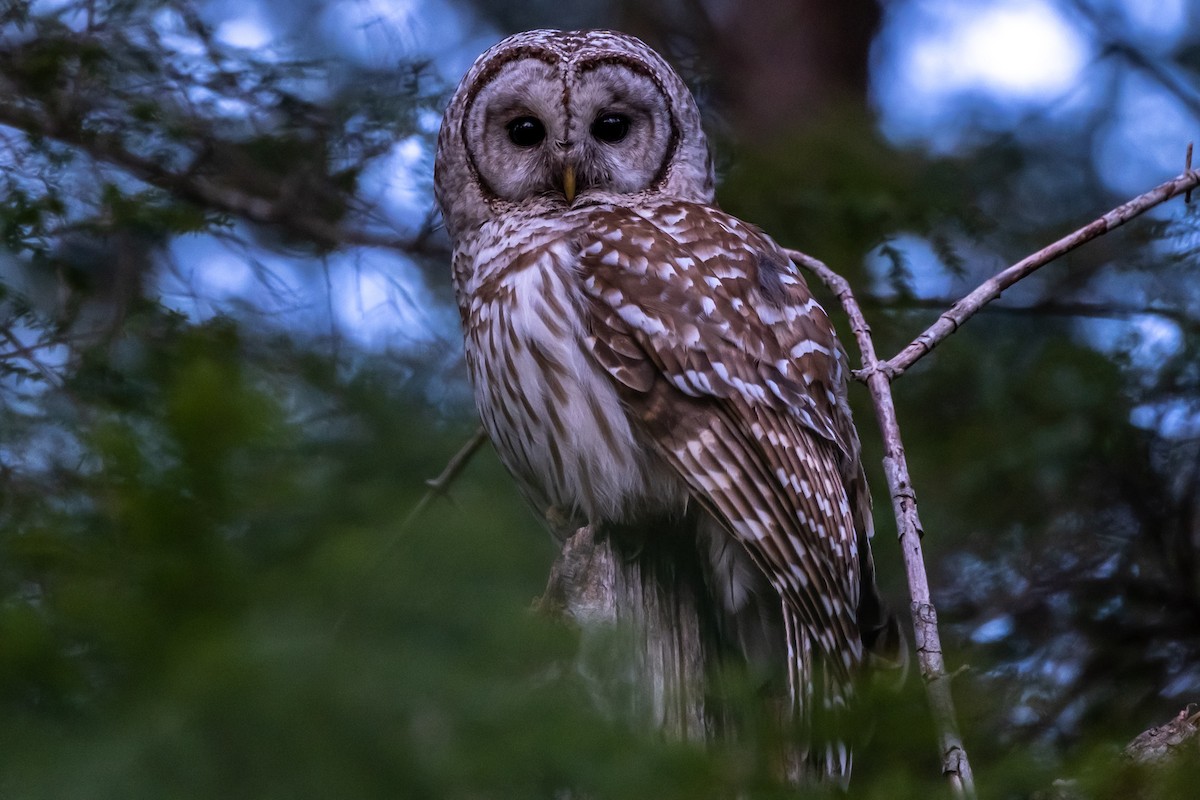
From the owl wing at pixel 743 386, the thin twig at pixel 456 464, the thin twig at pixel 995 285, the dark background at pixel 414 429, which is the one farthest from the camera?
the owl wing at pixel 743 386

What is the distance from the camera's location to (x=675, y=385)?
2838 mm

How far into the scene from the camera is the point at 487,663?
1011 millimetres

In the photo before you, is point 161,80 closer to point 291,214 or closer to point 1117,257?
point 291,214

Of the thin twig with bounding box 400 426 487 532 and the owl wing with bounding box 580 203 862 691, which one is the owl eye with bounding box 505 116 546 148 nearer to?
the owl wing with bounding box 580 203 862 691

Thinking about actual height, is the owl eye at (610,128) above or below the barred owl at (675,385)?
above

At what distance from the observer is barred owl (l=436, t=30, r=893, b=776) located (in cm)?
275

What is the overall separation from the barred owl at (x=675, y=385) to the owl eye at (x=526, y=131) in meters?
0.09

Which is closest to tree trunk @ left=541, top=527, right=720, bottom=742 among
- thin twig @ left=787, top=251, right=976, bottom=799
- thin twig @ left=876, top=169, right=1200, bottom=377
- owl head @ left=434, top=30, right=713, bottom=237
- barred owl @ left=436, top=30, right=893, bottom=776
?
Answer: barred owl @ left=436, top=30, right=893, bottom=776

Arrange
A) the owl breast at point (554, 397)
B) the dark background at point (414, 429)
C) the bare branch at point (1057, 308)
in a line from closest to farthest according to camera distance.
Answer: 1. the dark background at point (414, 429)
2. the owl breast at point (554, 397)
3. the bare branch at point (1057, 308)

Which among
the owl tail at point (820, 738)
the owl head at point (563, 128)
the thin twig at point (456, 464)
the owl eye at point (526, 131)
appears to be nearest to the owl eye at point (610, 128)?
the owl head at point (563, 128)

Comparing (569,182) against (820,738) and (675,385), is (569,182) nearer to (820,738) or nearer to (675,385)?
(675,385)

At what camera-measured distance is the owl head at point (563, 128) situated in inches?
139

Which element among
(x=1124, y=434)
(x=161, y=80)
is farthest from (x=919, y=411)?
(x=161, y=80)

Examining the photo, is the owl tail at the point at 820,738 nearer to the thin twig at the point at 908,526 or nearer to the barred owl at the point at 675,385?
the thin twig at the point at 908,526
